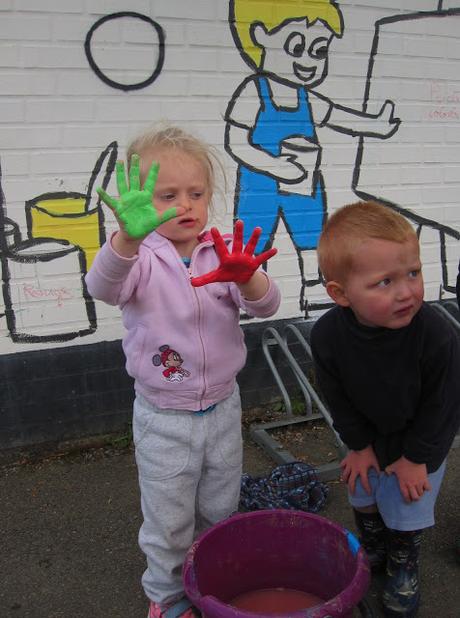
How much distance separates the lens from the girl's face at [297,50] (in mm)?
3840

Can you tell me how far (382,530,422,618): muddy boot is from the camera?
2297 mm

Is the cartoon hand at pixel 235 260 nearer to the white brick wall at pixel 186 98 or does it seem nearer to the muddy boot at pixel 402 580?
the muddy boot at pixel 402 580

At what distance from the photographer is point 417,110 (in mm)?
4285

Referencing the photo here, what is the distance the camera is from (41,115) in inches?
134

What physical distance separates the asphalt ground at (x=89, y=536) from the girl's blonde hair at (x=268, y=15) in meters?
2.36

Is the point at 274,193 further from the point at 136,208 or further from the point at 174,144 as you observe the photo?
the point at 136,208

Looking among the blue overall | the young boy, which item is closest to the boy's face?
the young boy

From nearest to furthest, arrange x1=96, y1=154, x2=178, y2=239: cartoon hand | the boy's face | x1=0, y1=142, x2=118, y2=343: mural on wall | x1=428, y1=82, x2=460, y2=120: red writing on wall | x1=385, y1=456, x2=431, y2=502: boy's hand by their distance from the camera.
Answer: x1=96, y1=154, x2=178, y2=239: cartoon hand → the boy's face → x1=385, y1=456, x2=431, y2=502: boy's hand → x1=0, y1=142, x2=118, y2=343: mural on wall → x1=428, y1=82, x2=460, y2=120: red writing on wall

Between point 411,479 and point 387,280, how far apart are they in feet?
2.32

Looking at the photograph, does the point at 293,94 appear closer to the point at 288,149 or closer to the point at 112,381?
the point at 288,149

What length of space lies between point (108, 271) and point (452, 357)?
112cm

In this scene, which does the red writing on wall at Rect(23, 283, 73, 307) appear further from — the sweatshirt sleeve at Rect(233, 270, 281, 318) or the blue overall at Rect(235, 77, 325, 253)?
the sweatshirt sleeve at Rect(233, 270, 281, 318)

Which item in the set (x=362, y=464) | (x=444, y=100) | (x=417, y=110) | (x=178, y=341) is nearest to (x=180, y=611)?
(x=362, y=464)

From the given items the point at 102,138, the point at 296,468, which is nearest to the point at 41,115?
the point at 102,138
